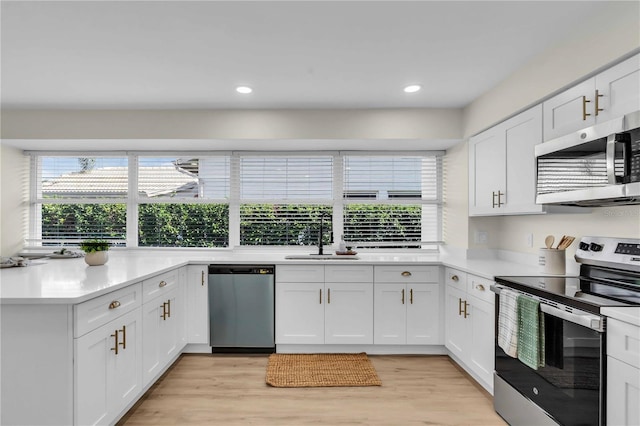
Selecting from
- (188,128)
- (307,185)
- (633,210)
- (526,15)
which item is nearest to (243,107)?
(188,128)

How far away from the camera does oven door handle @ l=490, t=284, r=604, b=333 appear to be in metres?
1.56

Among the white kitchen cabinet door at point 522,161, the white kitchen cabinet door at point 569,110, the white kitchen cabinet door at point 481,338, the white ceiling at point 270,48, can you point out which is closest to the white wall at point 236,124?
the white ceiling at point 270,48

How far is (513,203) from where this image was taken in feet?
9.09

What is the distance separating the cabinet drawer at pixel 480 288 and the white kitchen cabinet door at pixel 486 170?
2.10 ft

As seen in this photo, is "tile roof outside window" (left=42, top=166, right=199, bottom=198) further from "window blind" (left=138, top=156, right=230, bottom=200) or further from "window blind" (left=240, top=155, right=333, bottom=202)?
"window blind" (left=240, top=155, right=333, bottom=202)

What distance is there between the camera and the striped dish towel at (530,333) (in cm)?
191

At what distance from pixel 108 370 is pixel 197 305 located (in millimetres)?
1397

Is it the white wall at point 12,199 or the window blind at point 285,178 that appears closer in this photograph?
the white wall at point 12,199

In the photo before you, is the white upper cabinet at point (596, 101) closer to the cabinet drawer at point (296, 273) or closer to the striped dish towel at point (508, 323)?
the striped dish towel at point (508, 323)

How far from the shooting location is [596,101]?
1952mm

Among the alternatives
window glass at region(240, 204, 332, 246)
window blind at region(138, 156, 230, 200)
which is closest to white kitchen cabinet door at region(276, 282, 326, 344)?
window glass at region(240, 204, 332, 246)

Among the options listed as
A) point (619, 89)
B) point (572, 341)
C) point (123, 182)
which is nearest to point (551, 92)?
point (619, 89)

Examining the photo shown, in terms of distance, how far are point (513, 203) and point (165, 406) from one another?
117 inches

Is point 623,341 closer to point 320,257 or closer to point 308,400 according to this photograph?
point 308,400
